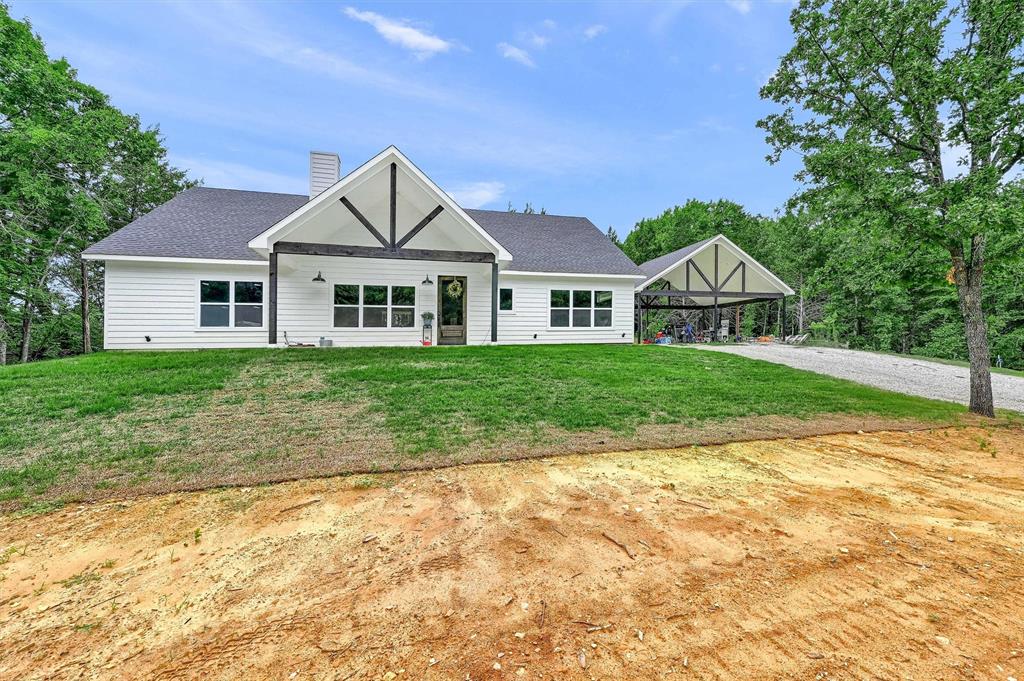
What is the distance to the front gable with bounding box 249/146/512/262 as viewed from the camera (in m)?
10.2

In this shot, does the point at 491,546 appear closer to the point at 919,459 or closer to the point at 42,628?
the point at 42,628

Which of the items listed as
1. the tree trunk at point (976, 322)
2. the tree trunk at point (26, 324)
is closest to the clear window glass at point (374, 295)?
the tree trunk at point (26, 324)

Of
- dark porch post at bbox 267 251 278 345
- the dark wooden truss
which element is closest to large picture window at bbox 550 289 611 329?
the dark wooden truss

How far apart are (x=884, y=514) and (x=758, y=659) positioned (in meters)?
2.39

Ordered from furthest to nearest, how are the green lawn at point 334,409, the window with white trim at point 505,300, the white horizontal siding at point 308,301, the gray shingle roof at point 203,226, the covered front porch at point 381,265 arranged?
the window with white trim at point 505,300, the gray shingle roof at point 203,226, the white horizontal siding at point 308,301, the covered front porch at point 381,265, the green lawn at point 334,409

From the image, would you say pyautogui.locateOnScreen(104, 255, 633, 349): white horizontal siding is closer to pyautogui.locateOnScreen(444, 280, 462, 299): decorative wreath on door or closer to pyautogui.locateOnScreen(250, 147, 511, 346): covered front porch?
pyautogui.locateOnScreen(250, 147, 511, 346): covered front porch

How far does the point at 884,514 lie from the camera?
330cm

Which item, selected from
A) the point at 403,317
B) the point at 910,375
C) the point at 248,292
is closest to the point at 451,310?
the point at 403,317

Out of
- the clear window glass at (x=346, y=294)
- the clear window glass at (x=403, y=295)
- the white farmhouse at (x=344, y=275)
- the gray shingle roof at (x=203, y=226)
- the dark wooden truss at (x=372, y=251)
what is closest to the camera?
the dark wooden truss at (x=372, y=251)

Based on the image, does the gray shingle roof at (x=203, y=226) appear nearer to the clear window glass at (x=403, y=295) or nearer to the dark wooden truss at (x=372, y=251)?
the dark wooden truss at (x=372, y=251)

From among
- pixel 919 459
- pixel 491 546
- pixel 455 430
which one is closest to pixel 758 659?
pixel 491 546

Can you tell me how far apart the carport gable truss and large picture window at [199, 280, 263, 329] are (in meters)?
14.2

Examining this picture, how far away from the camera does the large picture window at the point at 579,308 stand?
14.9 meters

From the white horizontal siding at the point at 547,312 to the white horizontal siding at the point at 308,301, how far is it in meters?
0.03
